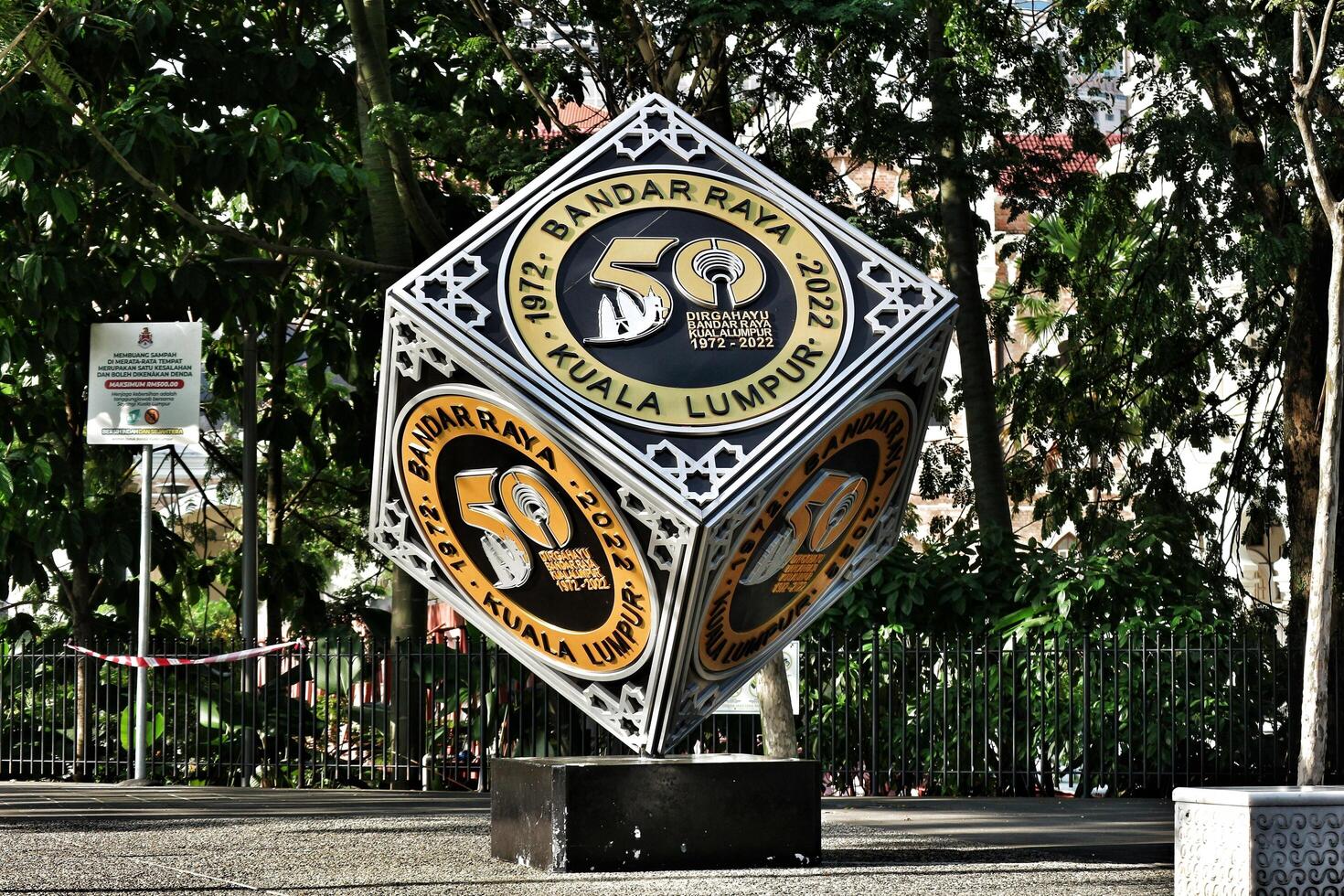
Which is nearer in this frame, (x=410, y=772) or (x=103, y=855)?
(x=103, y=855)

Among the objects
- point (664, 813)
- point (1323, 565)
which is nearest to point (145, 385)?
point (664, 813)

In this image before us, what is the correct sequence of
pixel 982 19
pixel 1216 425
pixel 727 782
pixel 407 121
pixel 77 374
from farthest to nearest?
pixel 1216 425, pixel 982 19, pixel 77 374, pixel 407 121, pixel 727 782

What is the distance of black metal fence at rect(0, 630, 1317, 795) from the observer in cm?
1488

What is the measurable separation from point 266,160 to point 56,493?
3.60 m

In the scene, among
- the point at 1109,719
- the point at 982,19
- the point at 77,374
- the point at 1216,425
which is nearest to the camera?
the point at 1109,719

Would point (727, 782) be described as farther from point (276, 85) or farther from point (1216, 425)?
point (1216, 425)

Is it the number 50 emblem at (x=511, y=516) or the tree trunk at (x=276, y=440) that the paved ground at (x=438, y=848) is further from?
the tree trunk at (x=276, y=440)

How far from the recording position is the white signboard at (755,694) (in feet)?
48.5

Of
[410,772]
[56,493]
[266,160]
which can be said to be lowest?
[410,772]

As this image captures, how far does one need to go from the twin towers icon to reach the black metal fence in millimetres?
6303

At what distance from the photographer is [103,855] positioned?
9.52m

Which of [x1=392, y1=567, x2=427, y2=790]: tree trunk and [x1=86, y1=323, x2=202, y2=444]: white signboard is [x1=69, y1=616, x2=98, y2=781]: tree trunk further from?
[x1=392, y1=567, x2=427, y2=790]: tree trunk

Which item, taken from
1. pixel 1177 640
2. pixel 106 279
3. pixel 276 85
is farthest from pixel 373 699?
pixel 1177 640

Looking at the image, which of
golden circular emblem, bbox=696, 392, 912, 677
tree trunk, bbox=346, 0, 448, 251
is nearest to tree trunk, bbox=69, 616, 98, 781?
tree trunk, bbox=346, 0, 448, 251
